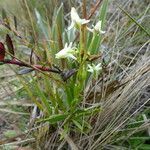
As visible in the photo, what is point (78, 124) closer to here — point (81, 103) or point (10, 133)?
point (81, 103)

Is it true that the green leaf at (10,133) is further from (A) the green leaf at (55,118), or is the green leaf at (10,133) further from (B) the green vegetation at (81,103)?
(A) the green leaf at (55,118)

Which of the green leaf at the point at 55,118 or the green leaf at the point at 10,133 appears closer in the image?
the green leaf at the point at 55,118

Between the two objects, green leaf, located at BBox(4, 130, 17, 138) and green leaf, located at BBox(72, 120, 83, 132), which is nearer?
green leaf, located at BBox(72, 120, 83, 132)

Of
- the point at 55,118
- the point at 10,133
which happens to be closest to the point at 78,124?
the point at 55,118

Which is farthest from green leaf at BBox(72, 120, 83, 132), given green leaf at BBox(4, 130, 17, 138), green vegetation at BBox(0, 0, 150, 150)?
green leaf at BBox(4, 130, 17, 138)

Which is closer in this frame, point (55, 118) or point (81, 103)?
point (55, 118)

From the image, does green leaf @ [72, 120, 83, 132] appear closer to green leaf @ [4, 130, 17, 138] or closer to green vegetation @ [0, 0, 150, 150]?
green vegetation @ [0, 0, 150, 150]

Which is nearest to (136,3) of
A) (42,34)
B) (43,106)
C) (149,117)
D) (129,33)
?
(129,33)

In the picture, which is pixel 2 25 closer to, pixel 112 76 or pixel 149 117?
pixel 112 76

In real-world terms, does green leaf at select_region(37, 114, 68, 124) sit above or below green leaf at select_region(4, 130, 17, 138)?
above

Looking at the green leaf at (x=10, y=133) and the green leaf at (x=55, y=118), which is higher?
the green leaf at (x=55, y=118)

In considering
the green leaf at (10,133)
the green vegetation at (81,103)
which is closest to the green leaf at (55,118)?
the green vegetation at (81,103)
